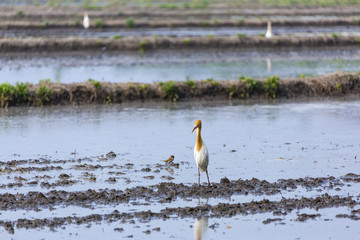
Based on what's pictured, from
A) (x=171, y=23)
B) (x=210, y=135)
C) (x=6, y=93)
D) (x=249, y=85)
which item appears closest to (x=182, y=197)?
(x=210, y=135)

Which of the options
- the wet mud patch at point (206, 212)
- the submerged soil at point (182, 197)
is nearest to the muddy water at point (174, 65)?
the submerged soil at point (182, 197)

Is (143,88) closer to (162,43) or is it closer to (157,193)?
(157,193)

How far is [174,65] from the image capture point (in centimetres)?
2484

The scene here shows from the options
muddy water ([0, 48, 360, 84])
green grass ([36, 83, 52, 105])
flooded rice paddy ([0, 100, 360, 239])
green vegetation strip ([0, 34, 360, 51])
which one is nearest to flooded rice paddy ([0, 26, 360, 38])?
green vegetation strip ([0, 34, 360, 51])

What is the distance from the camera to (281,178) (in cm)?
1042

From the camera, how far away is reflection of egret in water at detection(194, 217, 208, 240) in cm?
784

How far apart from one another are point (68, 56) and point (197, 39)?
6.18 metres

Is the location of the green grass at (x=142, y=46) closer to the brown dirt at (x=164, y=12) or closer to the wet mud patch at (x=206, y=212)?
the brown dirt at (x=164, y=12)

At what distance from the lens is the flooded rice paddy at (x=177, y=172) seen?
816cm

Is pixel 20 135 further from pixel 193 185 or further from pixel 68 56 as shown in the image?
pixel 68 56

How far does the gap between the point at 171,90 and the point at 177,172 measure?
7165 millimetres

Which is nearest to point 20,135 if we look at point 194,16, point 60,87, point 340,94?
point 60,87

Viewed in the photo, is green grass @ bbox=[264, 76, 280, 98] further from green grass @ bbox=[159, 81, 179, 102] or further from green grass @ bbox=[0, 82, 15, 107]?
green grass @ bbox=[0, 82, 15, 107]

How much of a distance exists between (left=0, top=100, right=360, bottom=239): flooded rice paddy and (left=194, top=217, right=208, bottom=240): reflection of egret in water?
1 cm
